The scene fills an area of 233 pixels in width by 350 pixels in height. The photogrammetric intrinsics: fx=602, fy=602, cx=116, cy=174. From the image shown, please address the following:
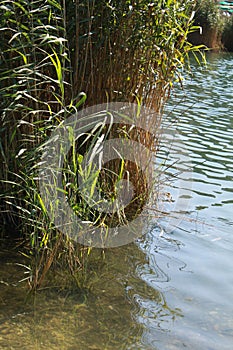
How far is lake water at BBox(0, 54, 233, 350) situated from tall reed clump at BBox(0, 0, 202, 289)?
156mm

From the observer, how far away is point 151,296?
3.13 meters

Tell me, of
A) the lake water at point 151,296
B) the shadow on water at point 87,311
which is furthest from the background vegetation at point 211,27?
the shadow on water at point 87,311

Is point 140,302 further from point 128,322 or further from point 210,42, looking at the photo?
point 210,42

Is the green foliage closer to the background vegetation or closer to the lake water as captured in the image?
the background vegetation

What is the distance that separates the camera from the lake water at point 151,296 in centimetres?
271

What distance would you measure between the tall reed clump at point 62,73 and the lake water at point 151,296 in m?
0.16

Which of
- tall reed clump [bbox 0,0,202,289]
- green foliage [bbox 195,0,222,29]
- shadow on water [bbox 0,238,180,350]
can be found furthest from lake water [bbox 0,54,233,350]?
green foliage [bbox 195,0,222,29]

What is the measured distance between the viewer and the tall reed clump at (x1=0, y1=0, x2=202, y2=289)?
2953 mm

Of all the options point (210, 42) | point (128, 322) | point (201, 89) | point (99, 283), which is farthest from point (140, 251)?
point (210, 42)

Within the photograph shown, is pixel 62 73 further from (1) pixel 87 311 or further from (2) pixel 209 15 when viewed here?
(2) pixel 209 15

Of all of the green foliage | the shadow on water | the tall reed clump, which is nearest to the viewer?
the shadow on water

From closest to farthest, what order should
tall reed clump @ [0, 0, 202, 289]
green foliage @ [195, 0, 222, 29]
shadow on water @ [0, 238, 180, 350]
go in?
shadow on water @ [0, 238, 180, 350]
tall reed clump @ [0, 0, 202, 289]
green foliage @ [195, 0, 222, 29]

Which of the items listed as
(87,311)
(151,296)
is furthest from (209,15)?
(87,311)

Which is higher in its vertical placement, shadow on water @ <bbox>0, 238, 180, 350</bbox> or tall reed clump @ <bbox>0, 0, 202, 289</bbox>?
tall reed clump @ <bbox>0, 0, 202, 289</bbox>
